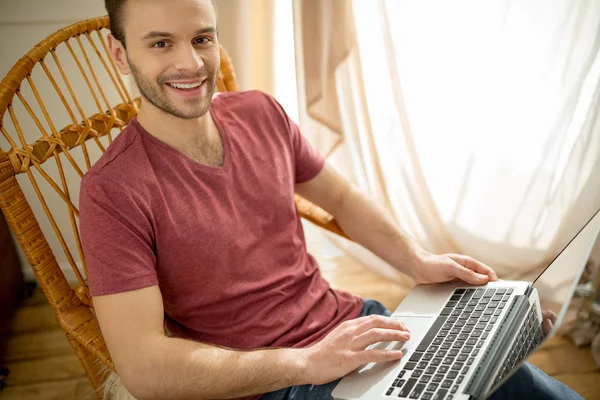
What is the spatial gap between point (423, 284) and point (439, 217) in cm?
83

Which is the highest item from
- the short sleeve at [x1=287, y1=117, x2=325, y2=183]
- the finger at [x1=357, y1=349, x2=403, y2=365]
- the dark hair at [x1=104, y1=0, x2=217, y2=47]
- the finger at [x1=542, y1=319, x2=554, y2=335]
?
the dark hair at [x1=104, y1=0, x2=217, y2=47]

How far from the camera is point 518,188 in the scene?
79.5 inches

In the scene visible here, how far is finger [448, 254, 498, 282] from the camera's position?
49.3 inches

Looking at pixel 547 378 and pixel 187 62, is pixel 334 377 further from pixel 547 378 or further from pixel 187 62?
pixel 187 62

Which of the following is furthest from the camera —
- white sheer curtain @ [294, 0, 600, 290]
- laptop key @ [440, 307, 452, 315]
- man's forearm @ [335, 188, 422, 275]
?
white sheer curtain @ [294, 0, 600, 290]

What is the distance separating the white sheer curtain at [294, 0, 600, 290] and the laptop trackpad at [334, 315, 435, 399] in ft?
3.29

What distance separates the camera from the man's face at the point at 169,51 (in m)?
1.19

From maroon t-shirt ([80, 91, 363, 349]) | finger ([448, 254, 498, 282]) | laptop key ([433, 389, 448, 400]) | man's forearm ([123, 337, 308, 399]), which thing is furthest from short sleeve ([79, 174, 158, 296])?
finger ([448, 254, 498, 282])

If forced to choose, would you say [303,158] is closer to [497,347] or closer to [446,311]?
[446,311]

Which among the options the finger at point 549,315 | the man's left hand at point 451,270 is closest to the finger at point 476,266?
the man's left hand at point 451,270

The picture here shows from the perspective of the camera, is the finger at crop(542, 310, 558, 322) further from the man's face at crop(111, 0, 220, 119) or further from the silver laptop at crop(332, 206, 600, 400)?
the man's face at crop(111, 0, 220, 119)

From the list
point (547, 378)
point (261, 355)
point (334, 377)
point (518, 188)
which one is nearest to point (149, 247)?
point (261, 355)

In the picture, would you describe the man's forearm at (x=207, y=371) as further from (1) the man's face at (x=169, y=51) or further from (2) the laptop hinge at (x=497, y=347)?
(1) the man's face at (x=169, y=51)

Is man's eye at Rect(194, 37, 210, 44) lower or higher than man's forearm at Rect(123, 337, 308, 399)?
higher
